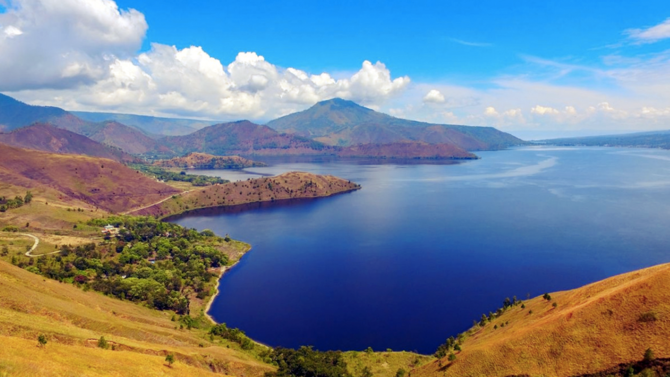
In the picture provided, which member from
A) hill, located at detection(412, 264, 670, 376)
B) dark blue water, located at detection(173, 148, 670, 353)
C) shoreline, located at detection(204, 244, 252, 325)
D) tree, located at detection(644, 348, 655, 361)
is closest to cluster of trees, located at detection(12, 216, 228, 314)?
shoreline, located at detection(204, 244, 252, 325)

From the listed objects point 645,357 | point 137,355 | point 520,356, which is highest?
point 137,355

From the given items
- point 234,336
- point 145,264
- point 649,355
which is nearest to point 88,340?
point 234,336

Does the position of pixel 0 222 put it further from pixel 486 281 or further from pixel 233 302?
pixel 486 281

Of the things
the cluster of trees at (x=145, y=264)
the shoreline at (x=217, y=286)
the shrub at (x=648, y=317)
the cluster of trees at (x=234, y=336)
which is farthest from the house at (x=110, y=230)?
the shrub at (x=648, y=317)

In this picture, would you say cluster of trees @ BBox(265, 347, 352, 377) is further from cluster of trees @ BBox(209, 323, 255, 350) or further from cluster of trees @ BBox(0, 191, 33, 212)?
cluster of trees @ BBox(0, 191, 33, 212)

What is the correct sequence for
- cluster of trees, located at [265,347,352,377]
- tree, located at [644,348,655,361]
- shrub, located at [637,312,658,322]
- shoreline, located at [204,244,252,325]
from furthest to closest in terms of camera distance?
shoreline, located at [204,244,252,325] < cluster of trees, located at [265,347,352,377] < shrub, located at [637,312,658,322] < tree, located at [644,348,655,361]

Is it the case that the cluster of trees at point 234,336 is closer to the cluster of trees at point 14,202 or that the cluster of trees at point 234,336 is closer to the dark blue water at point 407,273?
the dark blue water at point 407,273

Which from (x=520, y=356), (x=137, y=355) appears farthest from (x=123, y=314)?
(x=520, y=356)
